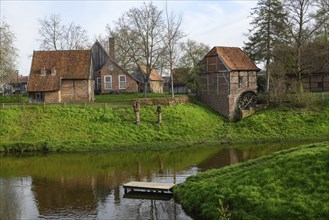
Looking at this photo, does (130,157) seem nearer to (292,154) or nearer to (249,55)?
(292,154)

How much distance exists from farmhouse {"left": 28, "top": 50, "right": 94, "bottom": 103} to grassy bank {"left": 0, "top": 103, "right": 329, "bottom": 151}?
4894 mm

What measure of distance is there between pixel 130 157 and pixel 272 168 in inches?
575

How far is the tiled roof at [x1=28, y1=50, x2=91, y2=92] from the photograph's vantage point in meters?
43.2

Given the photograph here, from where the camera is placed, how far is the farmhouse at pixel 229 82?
138ft

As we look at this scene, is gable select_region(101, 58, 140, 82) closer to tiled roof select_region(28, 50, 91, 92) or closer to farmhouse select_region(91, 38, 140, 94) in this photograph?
farmhouse select_region(91, 38, 140, 94)

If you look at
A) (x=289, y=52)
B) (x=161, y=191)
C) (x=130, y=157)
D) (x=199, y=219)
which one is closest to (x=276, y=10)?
(x=289, y=52)

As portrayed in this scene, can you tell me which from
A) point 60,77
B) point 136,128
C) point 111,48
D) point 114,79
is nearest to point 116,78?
point 114,79

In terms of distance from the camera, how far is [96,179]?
958 inches

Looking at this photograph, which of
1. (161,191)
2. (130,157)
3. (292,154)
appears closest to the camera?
(292,154)

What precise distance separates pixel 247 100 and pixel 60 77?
746 inches

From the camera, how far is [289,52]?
4428 centimetres

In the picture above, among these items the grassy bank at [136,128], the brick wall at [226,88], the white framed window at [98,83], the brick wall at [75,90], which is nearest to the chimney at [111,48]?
the white framed window at [98,83]

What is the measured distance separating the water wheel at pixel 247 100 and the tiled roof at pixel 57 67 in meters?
15.6

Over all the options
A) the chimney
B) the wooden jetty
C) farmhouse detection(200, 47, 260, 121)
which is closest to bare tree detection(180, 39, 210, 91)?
farmhouse detection(200, 47, 260, 121)
